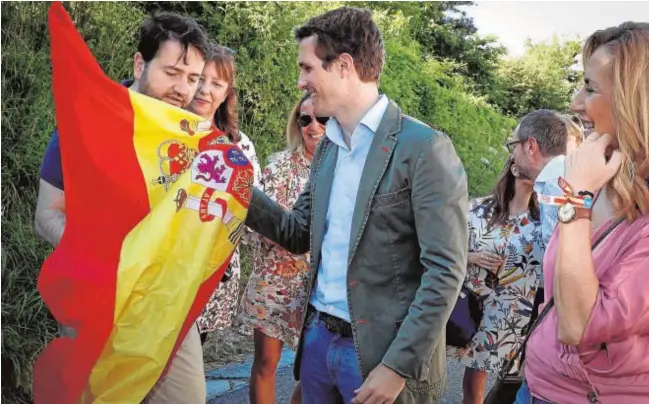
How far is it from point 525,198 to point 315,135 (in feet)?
4.60

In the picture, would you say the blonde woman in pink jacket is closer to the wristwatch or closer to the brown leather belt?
the wristwatch

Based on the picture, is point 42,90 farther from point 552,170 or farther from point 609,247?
point 609,247

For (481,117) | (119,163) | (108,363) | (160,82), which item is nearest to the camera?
(108,363)

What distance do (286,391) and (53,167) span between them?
3.87m

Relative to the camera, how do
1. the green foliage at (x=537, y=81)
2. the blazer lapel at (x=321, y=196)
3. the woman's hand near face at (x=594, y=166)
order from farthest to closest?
the green foliage at (x=537, y=81) < the blazer lapel at (x=321, y=196) < the woman's hand near face at (x=594, y=166)

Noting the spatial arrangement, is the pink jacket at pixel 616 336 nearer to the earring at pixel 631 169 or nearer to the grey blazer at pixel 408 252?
the earring at pixel 631 169

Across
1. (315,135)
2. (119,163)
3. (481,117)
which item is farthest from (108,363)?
(481,117)

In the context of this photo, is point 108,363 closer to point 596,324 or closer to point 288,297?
point 596,324

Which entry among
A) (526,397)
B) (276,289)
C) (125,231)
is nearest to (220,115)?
(276,289)

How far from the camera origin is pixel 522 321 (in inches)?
191

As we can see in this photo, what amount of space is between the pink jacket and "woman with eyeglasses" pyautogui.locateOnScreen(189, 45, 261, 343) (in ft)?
8.67

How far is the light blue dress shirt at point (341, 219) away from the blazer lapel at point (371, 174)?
56 millimetres

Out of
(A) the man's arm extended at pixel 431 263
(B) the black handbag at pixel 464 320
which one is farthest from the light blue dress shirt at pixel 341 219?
(B) the black handbag at pixel 464 320

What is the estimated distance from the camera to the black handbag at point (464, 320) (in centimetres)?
474
